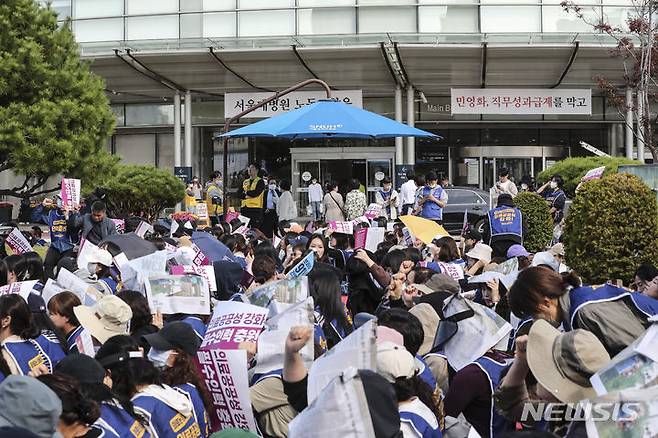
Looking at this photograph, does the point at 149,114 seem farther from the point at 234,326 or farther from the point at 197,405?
the point at 197,405

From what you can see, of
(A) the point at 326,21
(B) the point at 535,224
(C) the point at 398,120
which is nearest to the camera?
(B) the point at 535,224

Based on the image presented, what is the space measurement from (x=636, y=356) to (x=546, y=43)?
23.2 meters

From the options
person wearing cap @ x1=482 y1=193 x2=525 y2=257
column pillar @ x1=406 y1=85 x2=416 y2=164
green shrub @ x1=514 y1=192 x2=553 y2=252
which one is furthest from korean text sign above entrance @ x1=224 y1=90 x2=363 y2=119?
person wearing cap @ x1=482 y1=193 x2=525 y2=257

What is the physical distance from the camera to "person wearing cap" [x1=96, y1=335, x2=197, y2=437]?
4.11 meters

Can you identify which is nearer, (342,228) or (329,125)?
(342,228)

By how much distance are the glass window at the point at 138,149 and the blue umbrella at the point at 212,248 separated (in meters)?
23.8

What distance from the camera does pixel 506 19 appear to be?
86.3 ft

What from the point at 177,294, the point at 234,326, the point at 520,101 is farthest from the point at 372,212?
the point at 520,101

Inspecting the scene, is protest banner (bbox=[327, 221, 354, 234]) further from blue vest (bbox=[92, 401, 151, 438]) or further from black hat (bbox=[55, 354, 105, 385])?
blue vest (bbox=[92, 401, 151, 438])

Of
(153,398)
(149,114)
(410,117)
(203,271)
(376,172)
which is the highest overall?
(149,114)

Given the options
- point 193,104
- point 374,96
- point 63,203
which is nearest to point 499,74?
point 374,96

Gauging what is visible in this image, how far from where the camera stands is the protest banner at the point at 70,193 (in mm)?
12633

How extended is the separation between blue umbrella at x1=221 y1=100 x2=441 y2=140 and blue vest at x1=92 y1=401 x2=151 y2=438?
9.41 m

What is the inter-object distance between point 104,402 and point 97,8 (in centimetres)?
2568
